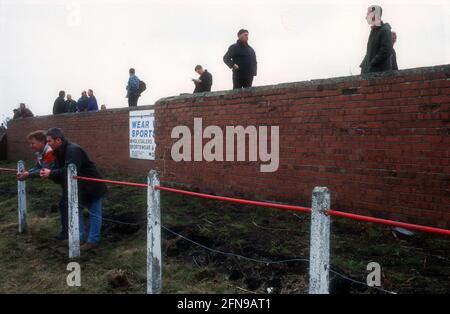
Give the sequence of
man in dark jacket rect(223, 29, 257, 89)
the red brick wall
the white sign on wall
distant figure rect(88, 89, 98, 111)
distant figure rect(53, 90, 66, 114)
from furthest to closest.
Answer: distant figure rect(53, 90, 66, 114)
distant figure rect(88, 89, 98, 111)
the white sign on wall
man in dark jacket rect(223, 29, 257, 89)
the red brick wall

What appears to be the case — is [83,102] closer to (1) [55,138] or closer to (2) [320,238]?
(1) [55,138]

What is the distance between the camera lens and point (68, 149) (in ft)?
18.1

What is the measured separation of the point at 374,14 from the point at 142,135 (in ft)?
22.5

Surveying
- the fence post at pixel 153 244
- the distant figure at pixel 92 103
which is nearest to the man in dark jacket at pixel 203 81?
the fence post at pixel 153 244

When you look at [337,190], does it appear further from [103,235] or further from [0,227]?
[0,227]

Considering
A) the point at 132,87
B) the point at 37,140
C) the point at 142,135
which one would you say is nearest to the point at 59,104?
the point at 132,87

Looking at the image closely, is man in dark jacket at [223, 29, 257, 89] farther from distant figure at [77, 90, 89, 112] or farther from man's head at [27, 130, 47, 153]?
distant figure at [77, 90, 89, 112]

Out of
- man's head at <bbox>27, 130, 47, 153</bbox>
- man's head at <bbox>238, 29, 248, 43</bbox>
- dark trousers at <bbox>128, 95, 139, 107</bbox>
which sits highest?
man's head at <bbox>238, 29, 248, 43</bbox>

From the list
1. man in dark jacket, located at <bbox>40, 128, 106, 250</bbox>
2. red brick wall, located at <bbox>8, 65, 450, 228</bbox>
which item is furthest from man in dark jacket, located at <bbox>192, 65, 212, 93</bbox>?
man in dark jacket, located at <bbox>40, 128, 106, 250</bbox>

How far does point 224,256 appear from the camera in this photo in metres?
4.85

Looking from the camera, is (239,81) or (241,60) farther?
(239,81)

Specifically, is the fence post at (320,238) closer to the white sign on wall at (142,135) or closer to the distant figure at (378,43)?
the distant figure at (378,43)

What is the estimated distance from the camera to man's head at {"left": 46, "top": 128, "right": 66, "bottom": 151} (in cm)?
557

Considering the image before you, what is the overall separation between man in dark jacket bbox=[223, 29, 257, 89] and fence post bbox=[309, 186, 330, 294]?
18.3 ft
